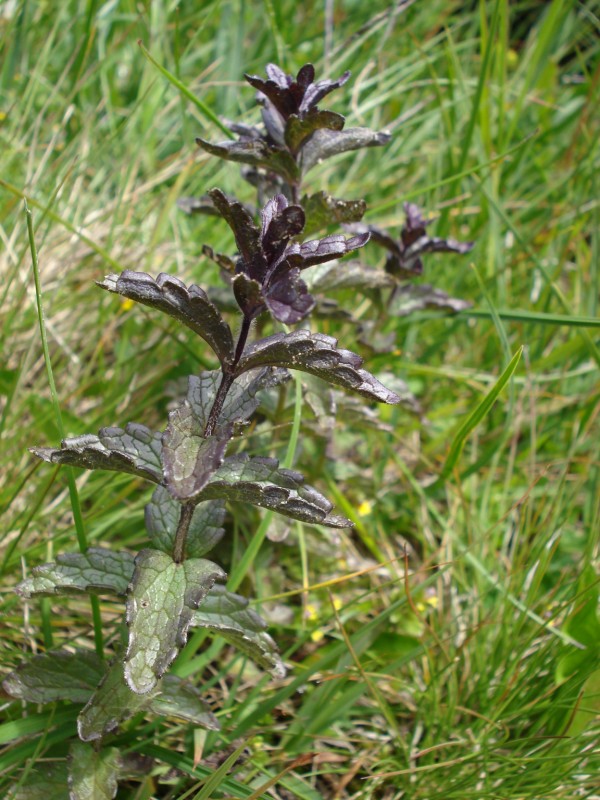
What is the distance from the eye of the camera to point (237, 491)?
4.66ft

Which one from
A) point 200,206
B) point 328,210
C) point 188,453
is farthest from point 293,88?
point 188,453

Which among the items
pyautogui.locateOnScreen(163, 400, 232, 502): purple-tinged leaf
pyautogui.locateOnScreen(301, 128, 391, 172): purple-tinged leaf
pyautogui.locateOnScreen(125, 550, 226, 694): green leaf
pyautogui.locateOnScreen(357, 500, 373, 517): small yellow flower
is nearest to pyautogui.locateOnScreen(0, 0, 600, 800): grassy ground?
pyautogui.locateOnScreen(357, 500, 373, 517): small yellow flower

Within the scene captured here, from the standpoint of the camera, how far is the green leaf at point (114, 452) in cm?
139

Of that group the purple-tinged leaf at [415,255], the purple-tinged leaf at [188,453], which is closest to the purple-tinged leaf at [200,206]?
the purple-tinged leaf at [415,255]

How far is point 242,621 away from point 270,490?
0.38m

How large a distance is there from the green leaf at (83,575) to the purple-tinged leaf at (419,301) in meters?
1.29

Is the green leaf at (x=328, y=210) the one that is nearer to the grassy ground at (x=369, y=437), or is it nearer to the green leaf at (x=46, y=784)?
the grassy ground at (x=369, y=437)

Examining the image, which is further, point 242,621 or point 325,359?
point 242,621

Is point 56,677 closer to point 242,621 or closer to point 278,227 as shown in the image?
point 242,621

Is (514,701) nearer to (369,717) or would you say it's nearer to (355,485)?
(369,717)

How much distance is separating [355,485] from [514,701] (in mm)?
956

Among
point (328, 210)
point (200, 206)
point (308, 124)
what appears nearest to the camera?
point (308, 124)

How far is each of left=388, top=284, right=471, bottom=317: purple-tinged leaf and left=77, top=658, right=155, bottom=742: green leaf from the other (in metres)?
1.46

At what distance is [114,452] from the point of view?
1389 millimetres
